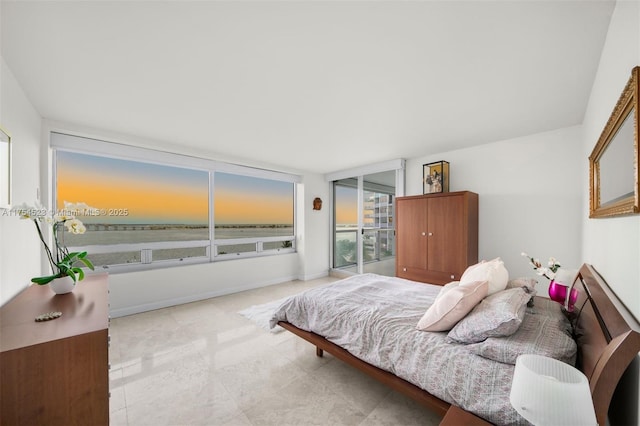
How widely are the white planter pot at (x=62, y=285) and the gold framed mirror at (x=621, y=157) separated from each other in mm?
3050

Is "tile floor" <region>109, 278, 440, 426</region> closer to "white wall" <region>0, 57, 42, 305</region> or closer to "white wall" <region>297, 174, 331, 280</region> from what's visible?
"white wall" <region>0, 57, 42, 305</region>

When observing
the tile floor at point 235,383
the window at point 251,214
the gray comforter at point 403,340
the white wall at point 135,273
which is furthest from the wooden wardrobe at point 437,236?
the window at point 251,214

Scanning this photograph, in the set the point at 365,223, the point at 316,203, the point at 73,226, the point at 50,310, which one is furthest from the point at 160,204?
the point at 365,223

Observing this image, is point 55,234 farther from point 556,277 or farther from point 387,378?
point 556,277

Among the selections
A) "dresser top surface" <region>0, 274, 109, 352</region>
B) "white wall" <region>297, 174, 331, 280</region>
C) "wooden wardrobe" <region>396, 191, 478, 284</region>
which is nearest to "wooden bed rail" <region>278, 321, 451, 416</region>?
"dresser top surface" <region>0, 274, 109, 352</region>

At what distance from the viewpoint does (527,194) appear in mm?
3256

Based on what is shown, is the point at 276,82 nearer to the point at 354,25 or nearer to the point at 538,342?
the point at 354,25

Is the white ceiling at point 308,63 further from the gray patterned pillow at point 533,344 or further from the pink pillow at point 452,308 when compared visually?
the gray patterned pillow at point 533,344

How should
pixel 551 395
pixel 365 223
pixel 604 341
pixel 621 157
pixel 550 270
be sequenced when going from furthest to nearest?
pixel 365 223
pixel 550 270
pixel 621 157
pixel 604 341
pixel 551 395

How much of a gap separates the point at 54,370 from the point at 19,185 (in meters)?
1.85

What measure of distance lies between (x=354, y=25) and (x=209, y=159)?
3.35m

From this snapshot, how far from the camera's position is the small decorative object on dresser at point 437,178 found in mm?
3709

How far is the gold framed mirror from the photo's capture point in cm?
94

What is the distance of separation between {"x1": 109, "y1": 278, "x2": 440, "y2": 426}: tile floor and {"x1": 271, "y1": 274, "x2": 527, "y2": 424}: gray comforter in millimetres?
343
